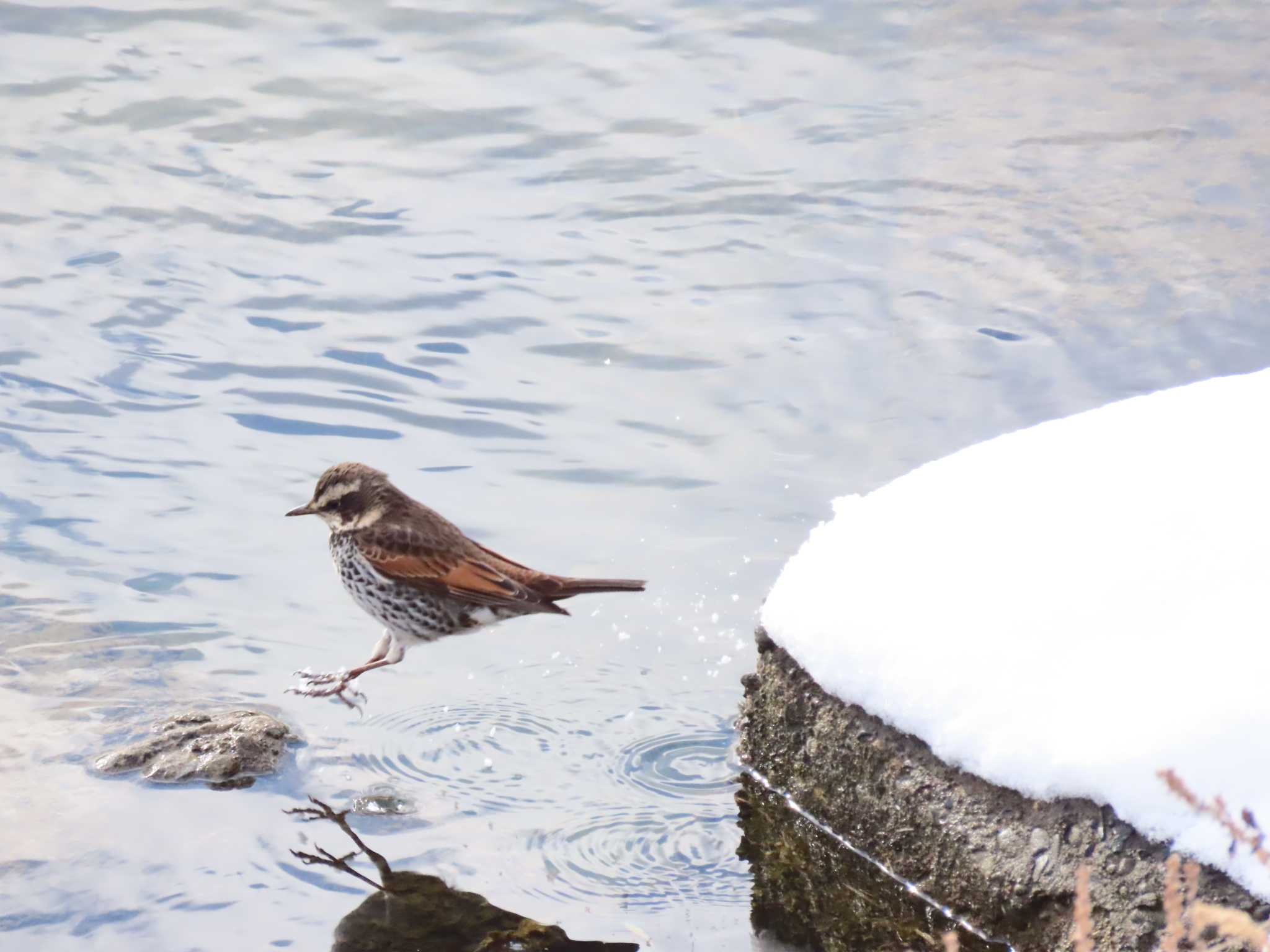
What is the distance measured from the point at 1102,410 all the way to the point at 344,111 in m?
8.32

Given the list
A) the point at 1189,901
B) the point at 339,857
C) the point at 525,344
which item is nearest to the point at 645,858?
the point at 339,857

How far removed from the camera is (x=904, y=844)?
4840 mm

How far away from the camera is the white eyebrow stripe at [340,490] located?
250 inches

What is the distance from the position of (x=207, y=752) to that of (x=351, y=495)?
1214mm

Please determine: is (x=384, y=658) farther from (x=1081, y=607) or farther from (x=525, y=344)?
(x=525, y=344)

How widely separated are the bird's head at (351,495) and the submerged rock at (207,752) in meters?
→ 0.91

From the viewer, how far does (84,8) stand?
535 inches

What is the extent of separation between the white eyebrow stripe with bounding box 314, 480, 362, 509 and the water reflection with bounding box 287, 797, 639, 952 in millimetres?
1644

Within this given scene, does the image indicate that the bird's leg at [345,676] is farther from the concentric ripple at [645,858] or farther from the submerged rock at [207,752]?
the concentric ripple at [645,858]

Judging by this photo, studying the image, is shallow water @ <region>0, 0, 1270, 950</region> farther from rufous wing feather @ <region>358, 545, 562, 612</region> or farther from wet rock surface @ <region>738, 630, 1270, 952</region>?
rufous wing feather @ <region>358, 545, 562, 612</region>

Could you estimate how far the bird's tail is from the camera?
583cm

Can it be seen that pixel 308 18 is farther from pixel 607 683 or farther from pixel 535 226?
pixel 607 683

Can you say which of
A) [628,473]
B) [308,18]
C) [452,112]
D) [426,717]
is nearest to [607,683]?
[426,717]

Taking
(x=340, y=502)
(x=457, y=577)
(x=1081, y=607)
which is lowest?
(x=457, y=577)
